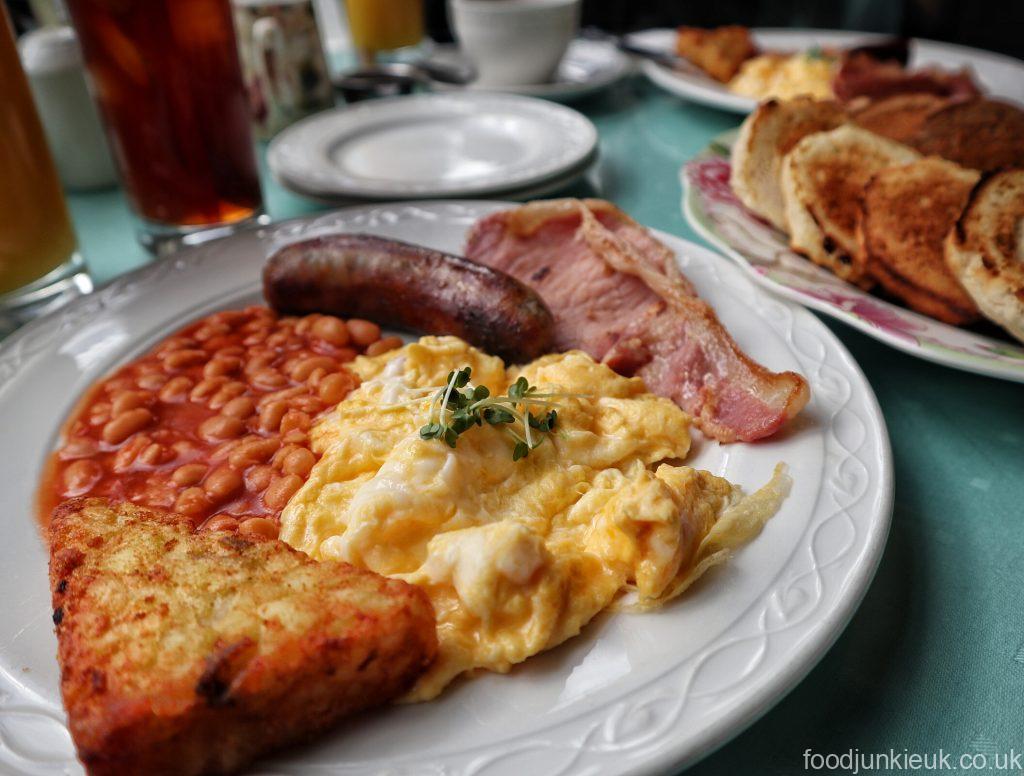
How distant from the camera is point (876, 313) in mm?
2090

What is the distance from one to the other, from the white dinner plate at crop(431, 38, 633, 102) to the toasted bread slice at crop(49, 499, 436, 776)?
138 inches

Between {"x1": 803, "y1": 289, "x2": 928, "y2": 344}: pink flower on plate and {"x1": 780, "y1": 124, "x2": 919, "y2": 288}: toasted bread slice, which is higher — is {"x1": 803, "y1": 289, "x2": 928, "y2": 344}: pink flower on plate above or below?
below

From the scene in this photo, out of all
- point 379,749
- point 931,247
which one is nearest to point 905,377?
point 931,247

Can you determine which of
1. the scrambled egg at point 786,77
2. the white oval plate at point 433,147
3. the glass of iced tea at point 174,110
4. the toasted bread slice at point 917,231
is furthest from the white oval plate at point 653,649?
the scrambled egg at point 786,77

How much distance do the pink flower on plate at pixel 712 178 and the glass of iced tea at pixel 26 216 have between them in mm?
2264

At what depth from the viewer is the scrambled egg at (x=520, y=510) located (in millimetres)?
1391

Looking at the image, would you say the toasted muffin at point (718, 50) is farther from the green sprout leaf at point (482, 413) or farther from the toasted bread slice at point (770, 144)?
the green sprout leaf at point (482, 413)

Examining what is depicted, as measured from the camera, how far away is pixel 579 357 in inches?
81.8

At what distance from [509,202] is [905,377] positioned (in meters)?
1.61

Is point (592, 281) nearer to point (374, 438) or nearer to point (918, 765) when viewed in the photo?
point (374, 438)

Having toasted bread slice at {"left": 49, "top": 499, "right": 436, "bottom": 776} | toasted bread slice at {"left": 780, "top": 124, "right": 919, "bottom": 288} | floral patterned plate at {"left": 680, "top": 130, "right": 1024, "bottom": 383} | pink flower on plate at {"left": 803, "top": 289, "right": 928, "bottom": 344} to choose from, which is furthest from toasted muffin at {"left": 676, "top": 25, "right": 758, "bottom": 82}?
toasted bread slice at {"left": 49, "top": 499, "right": 436, "bottom": 776}

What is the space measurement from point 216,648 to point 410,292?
52.4 inches

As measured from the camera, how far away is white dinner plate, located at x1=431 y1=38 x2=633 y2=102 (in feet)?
14.1

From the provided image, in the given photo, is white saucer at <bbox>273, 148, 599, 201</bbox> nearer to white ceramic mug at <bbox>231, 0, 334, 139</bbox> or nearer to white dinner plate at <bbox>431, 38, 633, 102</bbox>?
white ceramic mug at <bbox>231, 0, 334, 139</bbox>
